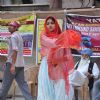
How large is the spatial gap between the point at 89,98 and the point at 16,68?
→ 174cm

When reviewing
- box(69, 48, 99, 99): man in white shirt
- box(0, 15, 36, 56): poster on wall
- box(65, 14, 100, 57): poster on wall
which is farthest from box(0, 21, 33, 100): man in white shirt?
box(0, 15, 36, 56): poster on wall

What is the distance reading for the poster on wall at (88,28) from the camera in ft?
36.6

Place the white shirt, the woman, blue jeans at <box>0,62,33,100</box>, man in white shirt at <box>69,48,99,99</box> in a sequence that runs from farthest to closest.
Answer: man in white shirt at <box>69,48,99,99</box>, blue jeans at <box>0,62,33,100</box>, the white shirt, the woman

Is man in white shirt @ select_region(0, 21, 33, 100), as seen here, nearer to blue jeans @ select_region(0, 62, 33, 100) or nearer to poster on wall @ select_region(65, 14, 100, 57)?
blue jeans @ select_region(0, 62, 33, 100)

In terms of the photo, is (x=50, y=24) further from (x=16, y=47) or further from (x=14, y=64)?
(x=14, y=64)

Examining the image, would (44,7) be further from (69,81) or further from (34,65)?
(69,81)

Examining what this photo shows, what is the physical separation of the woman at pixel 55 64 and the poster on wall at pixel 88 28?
2.28 metres

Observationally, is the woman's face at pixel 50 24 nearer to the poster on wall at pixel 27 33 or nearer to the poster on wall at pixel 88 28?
the poster on wall at pixel 88 28

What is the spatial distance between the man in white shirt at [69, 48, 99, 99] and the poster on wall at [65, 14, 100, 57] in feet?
3.50

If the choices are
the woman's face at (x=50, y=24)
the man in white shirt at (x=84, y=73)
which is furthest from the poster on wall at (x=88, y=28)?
the woman's face at (x=50, y=24)

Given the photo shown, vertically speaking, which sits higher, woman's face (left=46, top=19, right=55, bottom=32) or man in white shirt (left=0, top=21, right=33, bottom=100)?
woman's face (left=46, top=19, right=55, bottom=32)

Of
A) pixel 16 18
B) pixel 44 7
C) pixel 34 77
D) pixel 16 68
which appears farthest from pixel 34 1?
pixel 16 68

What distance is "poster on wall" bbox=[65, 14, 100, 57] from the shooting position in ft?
36.6

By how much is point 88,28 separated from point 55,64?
8.68ft
